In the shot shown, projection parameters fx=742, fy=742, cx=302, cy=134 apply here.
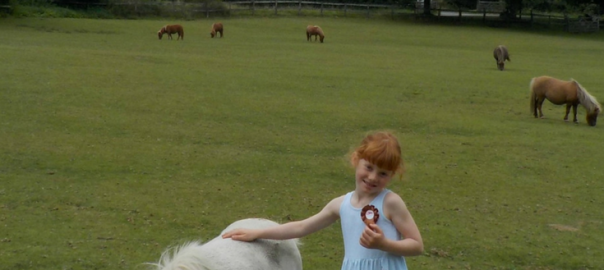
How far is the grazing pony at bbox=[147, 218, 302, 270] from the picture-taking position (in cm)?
371

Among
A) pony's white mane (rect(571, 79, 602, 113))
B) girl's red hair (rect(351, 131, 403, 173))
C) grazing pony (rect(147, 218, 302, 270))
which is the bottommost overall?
pony's white mane (rect(571, 79, 602, 113))

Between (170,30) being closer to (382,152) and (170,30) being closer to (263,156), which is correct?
(263,156)

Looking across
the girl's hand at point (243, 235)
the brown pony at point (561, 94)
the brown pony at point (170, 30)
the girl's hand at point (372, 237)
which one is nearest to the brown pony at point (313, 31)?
the brown pony at point (170, 30)

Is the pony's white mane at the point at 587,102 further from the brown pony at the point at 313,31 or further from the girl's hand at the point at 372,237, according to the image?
the brown pony at the point at 313,31

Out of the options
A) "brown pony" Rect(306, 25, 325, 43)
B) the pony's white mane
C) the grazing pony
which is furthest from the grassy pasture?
Result: "brown pony" Rect(306, 25, 325, 43)

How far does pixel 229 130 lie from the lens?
12.6 meters

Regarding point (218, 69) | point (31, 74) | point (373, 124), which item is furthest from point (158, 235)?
point (218, 69)

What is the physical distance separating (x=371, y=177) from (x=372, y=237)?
0.35 meters

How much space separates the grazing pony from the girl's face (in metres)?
0.75

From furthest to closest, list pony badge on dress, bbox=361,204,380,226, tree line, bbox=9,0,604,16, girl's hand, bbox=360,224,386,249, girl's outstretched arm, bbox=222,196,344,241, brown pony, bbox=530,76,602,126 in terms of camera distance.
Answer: tree line, bbox=9,0,604,16
brown pony, bbox=530,76,602,126
girl's outstretched arm, bbox=222,196,344,241
pony badge on dress, bbox=361,204,380,226
girl's hand, bbox=360,224,386,249

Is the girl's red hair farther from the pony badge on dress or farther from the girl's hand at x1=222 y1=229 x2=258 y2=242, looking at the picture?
the girl's hand at x1=222 y1=229 x2=258 y2=242

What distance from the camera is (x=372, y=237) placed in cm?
348

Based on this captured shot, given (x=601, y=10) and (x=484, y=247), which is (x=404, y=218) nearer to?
(x=484, y=247)

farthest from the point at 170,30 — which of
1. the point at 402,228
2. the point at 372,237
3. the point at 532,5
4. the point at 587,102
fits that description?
the point at 372,237
